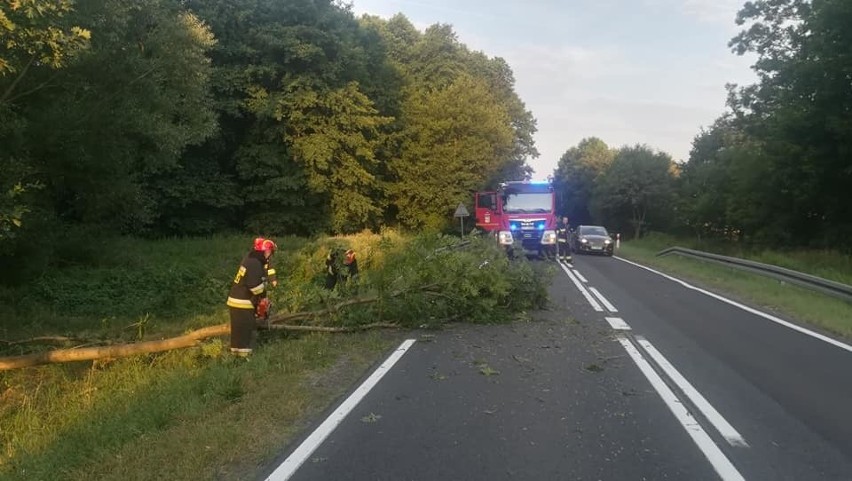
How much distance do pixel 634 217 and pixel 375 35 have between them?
44.3m

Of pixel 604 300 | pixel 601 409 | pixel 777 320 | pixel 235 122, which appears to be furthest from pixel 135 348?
pixel 235 122

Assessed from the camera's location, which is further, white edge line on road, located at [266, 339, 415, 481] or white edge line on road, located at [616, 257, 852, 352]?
white edge line on road, located at [616, 257, 852, 352]

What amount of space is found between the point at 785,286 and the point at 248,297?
15420 millimetres

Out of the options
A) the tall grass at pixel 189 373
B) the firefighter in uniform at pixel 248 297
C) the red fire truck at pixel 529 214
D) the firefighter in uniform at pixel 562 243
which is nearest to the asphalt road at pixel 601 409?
the tall grass at pixel 189 373

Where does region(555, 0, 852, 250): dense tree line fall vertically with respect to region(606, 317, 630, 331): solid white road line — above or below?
above

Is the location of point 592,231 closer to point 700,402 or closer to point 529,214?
point 529,214

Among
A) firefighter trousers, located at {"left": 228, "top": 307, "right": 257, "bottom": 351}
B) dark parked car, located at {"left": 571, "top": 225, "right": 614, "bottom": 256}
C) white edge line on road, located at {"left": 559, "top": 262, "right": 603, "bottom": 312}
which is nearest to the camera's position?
firefighter trousers, located at {"left": 228, "top": 307, "right": 257, "bottom": 351}

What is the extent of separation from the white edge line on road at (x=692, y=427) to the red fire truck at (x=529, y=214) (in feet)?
60.6

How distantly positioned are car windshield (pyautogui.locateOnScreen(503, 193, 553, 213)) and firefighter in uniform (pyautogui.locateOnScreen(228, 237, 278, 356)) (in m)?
19.2

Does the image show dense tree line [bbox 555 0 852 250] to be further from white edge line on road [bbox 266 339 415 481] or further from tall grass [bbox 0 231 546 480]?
white edge line on road [bbox 266 339 415 481]

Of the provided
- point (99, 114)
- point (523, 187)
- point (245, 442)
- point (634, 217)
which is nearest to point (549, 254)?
point (523, 187)

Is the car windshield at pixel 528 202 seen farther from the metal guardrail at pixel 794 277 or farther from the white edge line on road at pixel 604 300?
the white edge line on road at pixel 604 300

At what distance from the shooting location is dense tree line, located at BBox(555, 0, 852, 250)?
92.9 feet

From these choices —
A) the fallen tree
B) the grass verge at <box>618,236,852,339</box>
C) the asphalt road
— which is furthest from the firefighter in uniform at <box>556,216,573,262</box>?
the fallen tree
